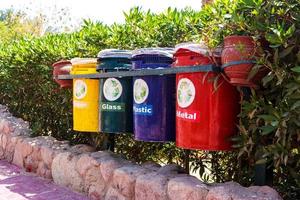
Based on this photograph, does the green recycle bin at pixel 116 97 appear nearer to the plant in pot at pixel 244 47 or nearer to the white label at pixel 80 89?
the white label at pixel 80 89

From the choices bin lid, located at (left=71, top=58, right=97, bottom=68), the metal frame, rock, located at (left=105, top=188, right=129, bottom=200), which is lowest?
rock, located at (left=105, top=188, right=129, bottom=200)

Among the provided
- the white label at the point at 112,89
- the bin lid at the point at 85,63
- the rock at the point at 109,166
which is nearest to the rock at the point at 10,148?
the bin lid at the point at 85,63

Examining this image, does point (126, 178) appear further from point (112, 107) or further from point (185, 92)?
point (185, 92)

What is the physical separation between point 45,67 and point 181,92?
3406mm

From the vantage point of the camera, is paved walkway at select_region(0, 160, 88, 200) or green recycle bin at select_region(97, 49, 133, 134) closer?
green recycle bin at select_region(97, 49, 133, 134)

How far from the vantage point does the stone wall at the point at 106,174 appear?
340 cm

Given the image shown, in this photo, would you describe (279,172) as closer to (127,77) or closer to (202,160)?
(202,160)

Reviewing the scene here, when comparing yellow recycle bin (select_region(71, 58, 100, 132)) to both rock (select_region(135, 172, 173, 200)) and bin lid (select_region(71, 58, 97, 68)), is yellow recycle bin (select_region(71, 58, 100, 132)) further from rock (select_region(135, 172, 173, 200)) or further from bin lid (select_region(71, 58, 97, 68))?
rock (select_region(135, 172, 173, 200))

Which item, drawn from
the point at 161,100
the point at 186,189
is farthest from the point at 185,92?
the point at 186,189

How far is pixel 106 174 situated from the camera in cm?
455

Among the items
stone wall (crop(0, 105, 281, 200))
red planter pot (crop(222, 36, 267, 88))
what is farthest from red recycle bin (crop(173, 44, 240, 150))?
stone wall (crop(0, 105, 281, 200))

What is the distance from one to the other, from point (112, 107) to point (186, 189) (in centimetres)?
132

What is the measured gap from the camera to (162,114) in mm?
3957

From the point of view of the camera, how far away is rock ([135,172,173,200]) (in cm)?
380
